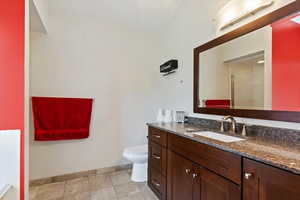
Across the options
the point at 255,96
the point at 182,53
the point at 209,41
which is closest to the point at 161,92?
the point at 182,53

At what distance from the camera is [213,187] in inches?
45.1

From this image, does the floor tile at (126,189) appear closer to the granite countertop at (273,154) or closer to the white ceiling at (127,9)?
the granite countertop at (273,154)

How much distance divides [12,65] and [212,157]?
1609mm

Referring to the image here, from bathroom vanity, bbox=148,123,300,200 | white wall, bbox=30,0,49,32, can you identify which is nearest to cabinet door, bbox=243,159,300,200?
bathroom vanity, bbox=148,123,300,200

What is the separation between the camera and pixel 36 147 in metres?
2.27

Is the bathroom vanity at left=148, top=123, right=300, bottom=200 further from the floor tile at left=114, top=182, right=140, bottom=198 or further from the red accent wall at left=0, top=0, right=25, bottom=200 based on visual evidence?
the red accent wall at left=0, top=0, right=25, bottom=200

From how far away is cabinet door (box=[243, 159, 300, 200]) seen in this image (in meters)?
0.72

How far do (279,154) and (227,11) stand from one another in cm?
142

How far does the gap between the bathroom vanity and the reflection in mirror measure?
0.38 m

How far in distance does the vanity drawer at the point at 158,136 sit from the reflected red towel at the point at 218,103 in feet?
2.09

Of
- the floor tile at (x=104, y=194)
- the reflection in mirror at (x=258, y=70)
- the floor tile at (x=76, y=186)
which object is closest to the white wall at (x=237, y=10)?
the reflection in mirror at (x=258, y=70)

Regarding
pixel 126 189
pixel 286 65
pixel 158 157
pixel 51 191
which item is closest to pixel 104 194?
pixel 126 189

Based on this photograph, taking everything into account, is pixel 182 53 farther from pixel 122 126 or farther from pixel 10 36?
pixel 10 36

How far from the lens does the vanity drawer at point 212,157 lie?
0.98m
